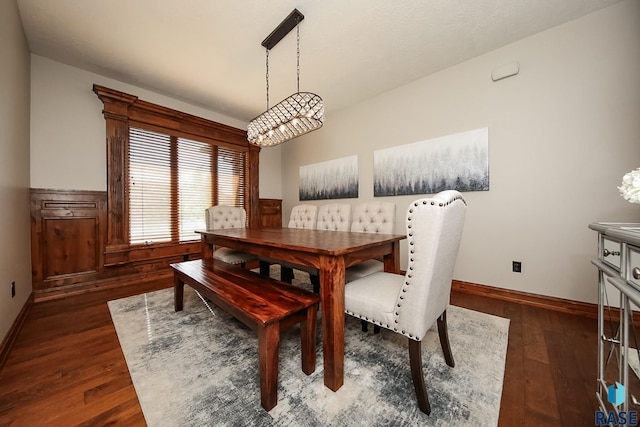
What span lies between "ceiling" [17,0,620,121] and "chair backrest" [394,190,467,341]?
1899mm

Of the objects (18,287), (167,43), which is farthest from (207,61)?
(18,287)

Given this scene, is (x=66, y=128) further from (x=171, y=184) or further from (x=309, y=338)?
(x=309, y=338)

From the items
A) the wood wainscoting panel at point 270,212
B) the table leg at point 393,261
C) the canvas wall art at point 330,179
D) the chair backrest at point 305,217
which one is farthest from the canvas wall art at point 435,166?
the wood wainscoting panel at point 270,212

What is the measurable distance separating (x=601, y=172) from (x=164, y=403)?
3534 millimetres

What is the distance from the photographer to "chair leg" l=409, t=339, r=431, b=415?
1047 mm

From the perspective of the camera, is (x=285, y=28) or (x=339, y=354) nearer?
(x=339, y=354)

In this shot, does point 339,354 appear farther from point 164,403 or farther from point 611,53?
point 611,53

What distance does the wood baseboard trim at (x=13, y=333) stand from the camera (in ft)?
4.66

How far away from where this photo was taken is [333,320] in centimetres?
119

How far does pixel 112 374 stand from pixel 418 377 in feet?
5.61

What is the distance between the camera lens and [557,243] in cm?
213

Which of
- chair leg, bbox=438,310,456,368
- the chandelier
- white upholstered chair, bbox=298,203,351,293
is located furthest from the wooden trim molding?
chair leg, bbox=438,310,456,368

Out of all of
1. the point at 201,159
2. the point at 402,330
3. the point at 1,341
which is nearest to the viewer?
the point at 402,330

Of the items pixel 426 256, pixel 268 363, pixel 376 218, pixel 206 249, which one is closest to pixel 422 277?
pixel 426 256
